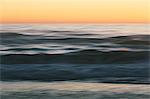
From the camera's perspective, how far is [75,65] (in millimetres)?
8859

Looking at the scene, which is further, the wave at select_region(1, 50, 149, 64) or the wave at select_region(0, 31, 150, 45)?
the wave at select_region(0, 31, 150, 45)

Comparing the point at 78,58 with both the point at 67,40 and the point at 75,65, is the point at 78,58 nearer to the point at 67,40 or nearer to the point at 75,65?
the point at 75,65

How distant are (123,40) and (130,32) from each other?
2.08m

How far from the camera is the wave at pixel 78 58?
30.8 ft

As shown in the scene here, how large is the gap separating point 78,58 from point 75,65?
4.84 feet

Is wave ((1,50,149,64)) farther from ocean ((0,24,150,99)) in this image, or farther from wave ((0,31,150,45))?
wave ((0,31,150,45))

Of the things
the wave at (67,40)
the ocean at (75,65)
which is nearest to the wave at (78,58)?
the ocean at (75,65)

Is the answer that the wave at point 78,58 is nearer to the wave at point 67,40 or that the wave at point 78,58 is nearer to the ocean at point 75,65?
the ocean at point 75,65

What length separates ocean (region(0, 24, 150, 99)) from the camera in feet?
14.4

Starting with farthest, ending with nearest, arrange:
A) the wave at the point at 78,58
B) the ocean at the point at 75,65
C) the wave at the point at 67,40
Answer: the wave at the point at 67,40
the wave at the point at 78,58
the ocean at the point at 75,65

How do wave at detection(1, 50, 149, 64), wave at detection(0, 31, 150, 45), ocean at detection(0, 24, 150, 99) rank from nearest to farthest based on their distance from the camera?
ocean at detection(0, 24, 150, 99) → wave at detection(1, 50, 149, 64) → wave at detection(0, 31, 150, 45)

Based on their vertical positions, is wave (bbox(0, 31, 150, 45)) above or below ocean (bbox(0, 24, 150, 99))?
above

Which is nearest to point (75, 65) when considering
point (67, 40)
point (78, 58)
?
point (78, 58)

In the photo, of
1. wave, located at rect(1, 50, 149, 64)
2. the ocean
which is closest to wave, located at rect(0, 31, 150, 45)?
the ocean
